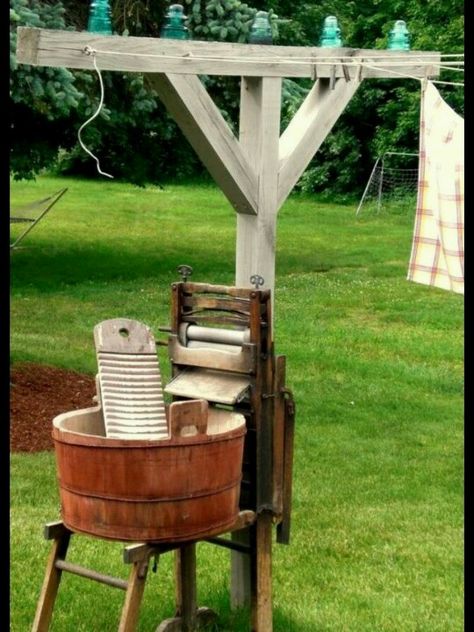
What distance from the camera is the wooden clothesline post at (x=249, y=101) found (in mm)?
4172

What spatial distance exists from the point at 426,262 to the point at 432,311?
8112 millimetres

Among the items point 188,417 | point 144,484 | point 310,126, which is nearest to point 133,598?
point 144,484

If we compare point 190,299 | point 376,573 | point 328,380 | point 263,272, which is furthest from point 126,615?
point 328,380

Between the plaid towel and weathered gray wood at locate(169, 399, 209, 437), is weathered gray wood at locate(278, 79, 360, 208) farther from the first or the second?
weathered gray wood at locate(169, 399, 209, 437)

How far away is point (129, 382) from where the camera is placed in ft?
14.4

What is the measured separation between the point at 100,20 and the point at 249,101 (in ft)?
2.28

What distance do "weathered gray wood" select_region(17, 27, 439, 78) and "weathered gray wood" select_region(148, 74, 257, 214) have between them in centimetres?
7

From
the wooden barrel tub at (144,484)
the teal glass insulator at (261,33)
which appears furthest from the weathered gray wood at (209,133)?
the wooden barrel tub at (144,484)

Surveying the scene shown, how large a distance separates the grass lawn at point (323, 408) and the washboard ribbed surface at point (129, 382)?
0.95 metres

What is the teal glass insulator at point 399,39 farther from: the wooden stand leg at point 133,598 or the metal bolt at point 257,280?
the wooden stand leg at point 133,598

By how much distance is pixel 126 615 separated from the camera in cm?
385

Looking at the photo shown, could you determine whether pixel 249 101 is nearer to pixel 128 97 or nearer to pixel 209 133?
pixel 209 133

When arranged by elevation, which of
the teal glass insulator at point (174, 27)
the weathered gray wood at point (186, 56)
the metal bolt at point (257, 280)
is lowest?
the metal bolt at point (257, 280)
